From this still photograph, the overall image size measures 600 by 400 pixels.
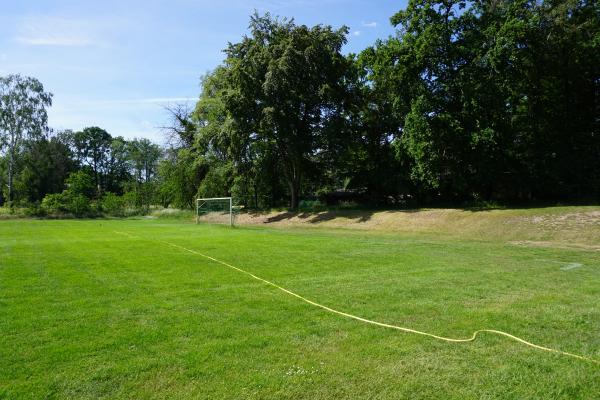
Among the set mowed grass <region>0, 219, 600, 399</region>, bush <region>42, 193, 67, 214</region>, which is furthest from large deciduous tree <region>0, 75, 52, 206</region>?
mowed grass <region>0, 219, 600, 399</region>

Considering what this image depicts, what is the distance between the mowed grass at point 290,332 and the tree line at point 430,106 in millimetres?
17683

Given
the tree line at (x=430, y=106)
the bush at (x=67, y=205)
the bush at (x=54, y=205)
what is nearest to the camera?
the tree line at (x=430, y=106)

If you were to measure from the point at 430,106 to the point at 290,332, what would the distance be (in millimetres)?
24326

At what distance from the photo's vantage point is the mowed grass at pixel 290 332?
4.05 meters

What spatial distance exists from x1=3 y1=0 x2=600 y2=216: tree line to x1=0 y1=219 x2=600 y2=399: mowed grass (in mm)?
17683

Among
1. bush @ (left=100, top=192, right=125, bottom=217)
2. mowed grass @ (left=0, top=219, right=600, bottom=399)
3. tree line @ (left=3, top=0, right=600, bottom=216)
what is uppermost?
tree line @ (left=3, top=0, right=600, bottom=216)

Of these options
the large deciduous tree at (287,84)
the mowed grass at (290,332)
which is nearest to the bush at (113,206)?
the large deciduous tree at (287,84)

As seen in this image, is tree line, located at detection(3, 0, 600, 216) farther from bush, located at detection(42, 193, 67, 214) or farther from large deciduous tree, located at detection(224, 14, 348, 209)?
bush, located at detection(42, 193, 67, 214)

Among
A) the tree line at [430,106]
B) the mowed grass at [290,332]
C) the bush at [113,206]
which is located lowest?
the mowed grass at [290,332]

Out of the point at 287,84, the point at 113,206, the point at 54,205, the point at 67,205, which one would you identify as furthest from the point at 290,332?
the point at 113,206

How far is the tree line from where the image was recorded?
86.8 feet

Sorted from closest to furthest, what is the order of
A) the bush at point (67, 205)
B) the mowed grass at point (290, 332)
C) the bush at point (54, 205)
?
the mowed grass at point (290, 332), the bush at point (54, 205), the bush at point (67, 205)

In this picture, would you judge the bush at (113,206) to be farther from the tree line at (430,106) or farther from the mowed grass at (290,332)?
the mowed grass at (290,332)

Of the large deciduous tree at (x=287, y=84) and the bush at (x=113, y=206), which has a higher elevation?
the large deciduous tree at (x=287, y=84)
